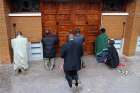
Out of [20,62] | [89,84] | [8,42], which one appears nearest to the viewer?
[89,84]

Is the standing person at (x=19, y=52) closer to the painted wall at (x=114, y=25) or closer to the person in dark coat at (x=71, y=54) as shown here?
the person in dark coat at (x=71, y=54)

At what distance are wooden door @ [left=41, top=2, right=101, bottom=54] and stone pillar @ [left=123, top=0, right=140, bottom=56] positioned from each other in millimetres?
1422

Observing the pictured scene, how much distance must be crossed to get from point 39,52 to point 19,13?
1.95 metres

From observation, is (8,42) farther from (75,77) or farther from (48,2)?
(75,77)

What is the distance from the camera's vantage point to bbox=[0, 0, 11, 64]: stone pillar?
8734 mm

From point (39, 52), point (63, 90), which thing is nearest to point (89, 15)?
point (39, 52)

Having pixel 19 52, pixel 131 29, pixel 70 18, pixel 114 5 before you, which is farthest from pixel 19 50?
pixel 131 29

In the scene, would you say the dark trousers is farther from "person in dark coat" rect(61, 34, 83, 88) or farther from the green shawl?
the green shawl

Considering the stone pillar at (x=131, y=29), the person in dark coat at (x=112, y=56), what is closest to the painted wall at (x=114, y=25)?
the stone pillar at (x=131, y=29)

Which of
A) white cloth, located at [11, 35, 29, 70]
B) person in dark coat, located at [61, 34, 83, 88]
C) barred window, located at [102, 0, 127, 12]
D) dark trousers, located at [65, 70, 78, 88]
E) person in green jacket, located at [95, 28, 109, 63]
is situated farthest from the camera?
barred window, located at [102, 0, 127, 12]

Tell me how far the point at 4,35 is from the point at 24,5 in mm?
1643

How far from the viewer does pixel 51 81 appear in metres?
7.95

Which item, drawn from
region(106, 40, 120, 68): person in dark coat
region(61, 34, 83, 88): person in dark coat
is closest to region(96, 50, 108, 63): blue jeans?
region(106, 40, 120, 68): person in dark coat

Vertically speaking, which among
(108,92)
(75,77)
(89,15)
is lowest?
(108,92)
